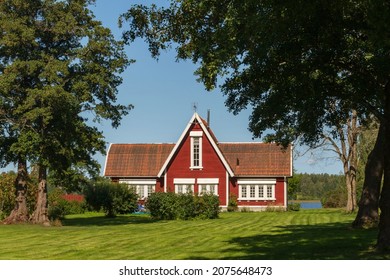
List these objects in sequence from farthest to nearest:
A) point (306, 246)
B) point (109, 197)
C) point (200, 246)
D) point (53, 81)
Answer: point (109, 197)
point (53, 81)
point (200, 246)
point (306, 246)

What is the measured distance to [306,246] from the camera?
1970cm

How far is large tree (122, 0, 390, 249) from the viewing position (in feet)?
48.0

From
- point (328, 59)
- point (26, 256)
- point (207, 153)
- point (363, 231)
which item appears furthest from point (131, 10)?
point (207, 153)

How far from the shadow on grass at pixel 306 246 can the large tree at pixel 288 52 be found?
4.48 ft

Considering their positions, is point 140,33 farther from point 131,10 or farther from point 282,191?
point 282,191

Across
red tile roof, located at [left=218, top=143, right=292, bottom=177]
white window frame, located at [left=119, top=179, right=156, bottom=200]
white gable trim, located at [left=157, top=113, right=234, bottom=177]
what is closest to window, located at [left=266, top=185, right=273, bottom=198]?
red tile roof, located at [left=218, top=143, right=292, bottom=177]

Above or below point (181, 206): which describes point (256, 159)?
above

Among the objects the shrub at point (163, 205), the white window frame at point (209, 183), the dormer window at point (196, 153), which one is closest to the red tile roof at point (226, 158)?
the white window frame at point (209, 183)

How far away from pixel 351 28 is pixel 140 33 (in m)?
7.67

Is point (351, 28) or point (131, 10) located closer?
point (351, 28)

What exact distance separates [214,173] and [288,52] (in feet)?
138

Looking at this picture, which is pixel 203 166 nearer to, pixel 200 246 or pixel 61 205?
pixel 61 205

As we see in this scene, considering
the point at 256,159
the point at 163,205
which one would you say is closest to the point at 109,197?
the point at 163,205

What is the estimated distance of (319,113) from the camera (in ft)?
64.3
